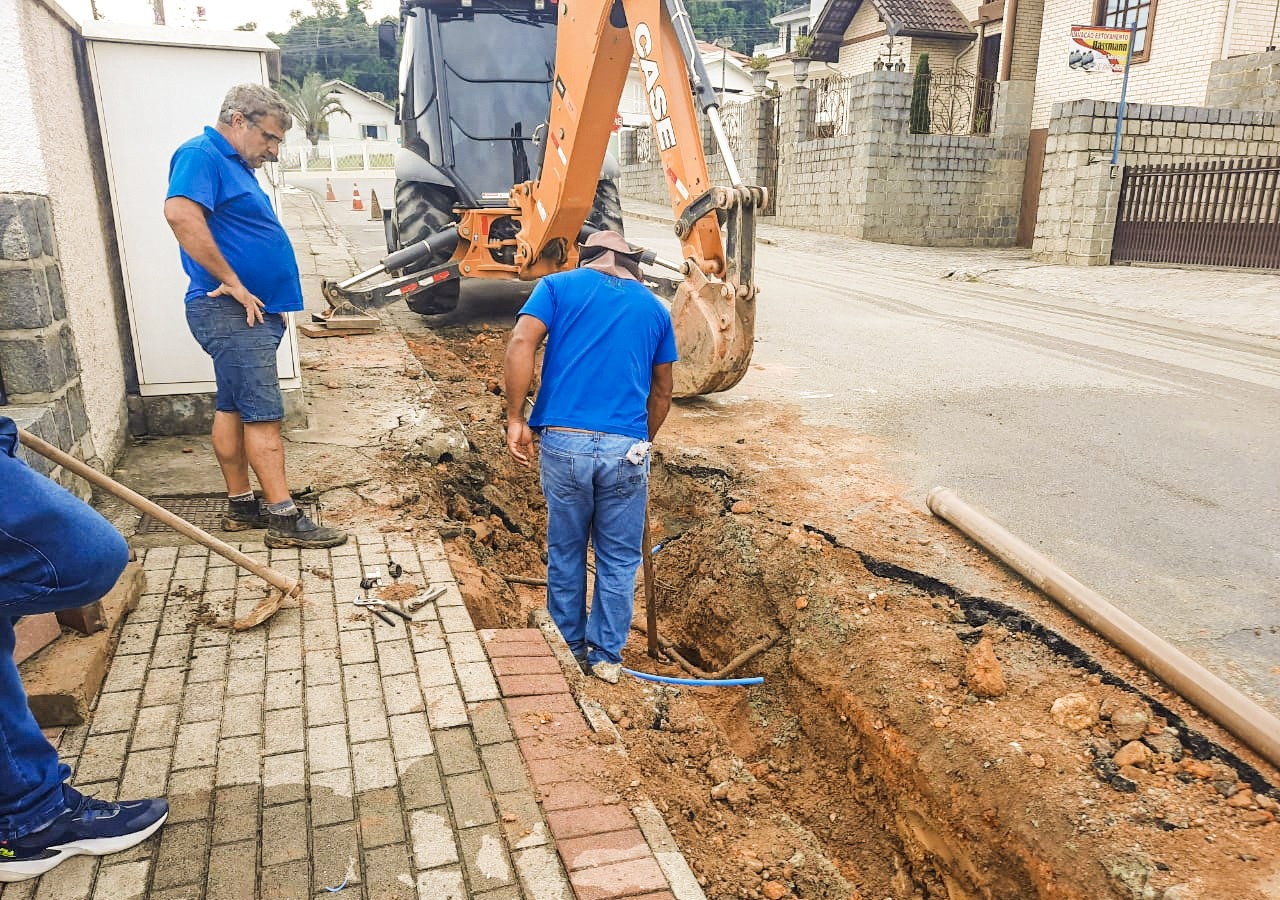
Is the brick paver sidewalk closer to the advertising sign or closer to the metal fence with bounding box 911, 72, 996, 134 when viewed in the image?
the advertising sign

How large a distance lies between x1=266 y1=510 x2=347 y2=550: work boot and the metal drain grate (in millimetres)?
270

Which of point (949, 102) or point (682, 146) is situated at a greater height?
point (949, 102)

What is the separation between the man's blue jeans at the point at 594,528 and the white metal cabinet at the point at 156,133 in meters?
2.77

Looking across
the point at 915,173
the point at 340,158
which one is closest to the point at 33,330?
the point at 915,173

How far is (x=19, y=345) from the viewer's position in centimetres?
366

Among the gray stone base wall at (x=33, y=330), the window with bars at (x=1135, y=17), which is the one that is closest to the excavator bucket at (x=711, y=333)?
the gray stone base wall at (x=33, y=330)

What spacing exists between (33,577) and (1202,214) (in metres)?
15.6

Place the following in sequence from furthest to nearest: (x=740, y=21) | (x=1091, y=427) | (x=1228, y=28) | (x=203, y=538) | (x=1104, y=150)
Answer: (x=740, y=21) → (x=1228, y=28) → (x=1104, y=150) → (x=1091, y=427) → (x=203, y=538)

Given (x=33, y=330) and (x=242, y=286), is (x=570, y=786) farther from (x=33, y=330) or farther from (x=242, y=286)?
(x=33, y=330)

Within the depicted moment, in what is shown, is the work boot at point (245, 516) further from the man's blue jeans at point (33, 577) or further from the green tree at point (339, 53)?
the green tree at point (339, 53)

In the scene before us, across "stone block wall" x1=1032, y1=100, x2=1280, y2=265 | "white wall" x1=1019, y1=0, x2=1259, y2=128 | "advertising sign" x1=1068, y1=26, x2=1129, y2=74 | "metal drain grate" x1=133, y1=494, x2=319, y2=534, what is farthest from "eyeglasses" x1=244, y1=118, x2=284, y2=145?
"white wall" x1=1019, y1=0, x2=1259, y2=128

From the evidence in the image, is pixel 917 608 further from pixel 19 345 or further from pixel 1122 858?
pixel 19 345

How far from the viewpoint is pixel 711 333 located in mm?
5930

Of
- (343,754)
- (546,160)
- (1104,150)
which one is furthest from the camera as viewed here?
(1104,150)
